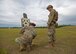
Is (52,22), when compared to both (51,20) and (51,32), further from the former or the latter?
(51,32)

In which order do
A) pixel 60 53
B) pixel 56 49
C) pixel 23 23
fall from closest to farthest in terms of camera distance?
pixel 60 53 → pixel 56 49 → pixel 23 23

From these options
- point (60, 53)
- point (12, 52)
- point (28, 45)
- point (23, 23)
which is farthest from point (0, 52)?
point (60, 53)

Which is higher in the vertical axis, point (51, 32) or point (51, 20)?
point (51, 20)

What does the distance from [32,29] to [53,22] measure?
55.1 inches

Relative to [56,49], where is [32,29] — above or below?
above

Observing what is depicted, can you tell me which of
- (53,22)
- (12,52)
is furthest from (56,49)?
(12,52)

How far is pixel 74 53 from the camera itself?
13398 millimetres

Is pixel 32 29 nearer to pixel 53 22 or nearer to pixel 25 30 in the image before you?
pixel 25 30

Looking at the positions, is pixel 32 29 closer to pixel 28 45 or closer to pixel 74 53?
pixel 28 45

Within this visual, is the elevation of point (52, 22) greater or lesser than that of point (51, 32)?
greater

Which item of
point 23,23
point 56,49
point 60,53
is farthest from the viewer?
point 23,23

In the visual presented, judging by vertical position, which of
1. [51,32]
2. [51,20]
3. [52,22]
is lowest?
[51,32]

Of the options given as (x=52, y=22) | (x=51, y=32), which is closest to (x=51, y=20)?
(x=52, y=22)

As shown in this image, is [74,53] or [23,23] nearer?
[74,53]
